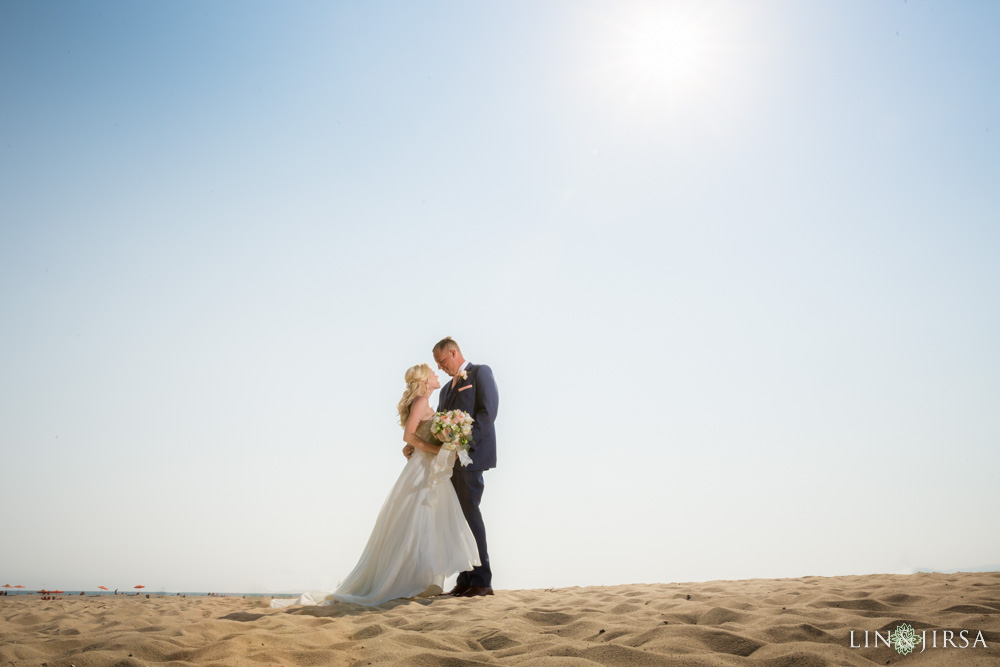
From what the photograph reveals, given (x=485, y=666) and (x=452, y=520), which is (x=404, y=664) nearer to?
(x=485, y=666)

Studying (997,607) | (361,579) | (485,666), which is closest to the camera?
(485,666)

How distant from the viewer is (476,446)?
6559 mm

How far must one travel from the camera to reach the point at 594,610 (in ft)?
13.8

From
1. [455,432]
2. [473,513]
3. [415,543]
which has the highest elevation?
[455,432]

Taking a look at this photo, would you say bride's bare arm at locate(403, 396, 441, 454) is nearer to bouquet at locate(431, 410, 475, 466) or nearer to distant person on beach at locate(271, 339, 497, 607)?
distant person on beach at locate(271, 339, 497, 607)

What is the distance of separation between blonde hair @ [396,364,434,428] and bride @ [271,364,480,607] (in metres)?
0.01

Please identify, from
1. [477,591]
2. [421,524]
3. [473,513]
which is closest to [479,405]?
[473,513]

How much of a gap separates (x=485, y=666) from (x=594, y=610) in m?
1.57

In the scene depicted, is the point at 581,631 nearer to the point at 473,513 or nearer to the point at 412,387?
the point at 473,513

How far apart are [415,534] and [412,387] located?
5.40 feet

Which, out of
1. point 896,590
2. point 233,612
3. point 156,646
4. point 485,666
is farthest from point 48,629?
point 896,590

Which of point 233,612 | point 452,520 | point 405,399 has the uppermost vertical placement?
point 405,399

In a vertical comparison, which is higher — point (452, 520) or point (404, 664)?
point (452, 520)

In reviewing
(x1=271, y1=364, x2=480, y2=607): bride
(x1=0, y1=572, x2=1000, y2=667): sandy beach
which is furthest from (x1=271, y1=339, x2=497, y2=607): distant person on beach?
(x1=0, y1=572, x2=1000, y2=667): sandy beach
